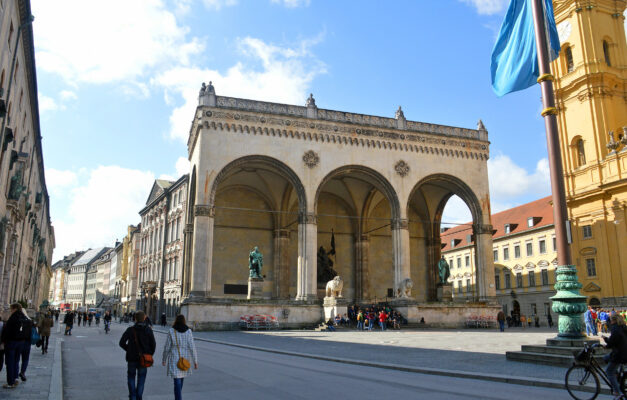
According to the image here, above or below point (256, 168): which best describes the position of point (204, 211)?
below

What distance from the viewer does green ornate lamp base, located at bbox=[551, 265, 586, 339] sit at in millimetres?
11609

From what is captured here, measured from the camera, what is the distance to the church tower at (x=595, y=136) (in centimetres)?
3759

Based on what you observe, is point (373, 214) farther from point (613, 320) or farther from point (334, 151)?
point (613, 320)

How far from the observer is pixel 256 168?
Result: 36594 mm

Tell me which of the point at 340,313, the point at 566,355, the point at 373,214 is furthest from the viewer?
the point at 373,214

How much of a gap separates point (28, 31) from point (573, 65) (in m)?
42.0

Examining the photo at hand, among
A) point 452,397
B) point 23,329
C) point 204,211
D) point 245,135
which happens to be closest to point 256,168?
point 245,135

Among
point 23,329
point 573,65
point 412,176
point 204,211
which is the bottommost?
point 23,329

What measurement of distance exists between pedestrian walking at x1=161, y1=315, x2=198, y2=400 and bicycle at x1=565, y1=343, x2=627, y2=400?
5.65 m

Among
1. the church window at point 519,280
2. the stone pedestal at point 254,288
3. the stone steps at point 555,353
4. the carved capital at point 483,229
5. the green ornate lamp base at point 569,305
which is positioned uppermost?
the carved capital at point 483,229

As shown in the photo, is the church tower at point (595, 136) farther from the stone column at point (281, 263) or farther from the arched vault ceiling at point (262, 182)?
the arched vault ceiling at point (262, 182)

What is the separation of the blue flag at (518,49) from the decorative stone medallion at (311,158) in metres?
19.1

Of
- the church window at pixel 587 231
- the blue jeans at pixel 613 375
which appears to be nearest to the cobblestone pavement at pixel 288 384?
the blue jeans at pixel 613 375

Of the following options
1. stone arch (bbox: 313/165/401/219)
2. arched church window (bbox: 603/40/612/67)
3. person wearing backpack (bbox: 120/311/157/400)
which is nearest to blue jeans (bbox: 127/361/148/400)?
person wearing backpack (bbox: 120/311/157/400)
